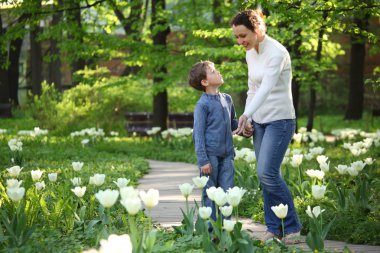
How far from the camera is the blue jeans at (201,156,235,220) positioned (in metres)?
5.64

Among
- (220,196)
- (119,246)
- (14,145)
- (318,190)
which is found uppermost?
(119,246)

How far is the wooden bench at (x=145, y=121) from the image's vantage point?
73.1ft

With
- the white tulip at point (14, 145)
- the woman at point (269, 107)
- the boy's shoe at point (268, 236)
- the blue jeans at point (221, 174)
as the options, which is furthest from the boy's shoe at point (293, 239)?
the white tulip at point (14, 145)

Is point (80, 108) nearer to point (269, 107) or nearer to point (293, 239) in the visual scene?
point (269, 107)

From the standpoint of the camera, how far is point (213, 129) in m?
5.68

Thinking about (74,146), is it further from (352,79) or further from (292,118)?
(352,79)

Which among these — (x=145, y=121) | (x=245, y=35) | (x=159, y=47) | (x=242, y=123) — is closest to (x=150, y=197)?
(x=242, y=123)

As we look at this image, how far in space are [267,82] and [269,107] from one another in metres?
0.22

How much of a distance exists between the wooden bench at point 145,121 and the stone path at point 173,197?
8.46 m

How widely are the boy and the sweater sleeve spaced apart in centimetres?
34

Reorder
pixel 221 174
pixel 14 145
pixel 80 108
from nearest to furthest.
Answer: pixel 221 174 → pixel 14 145 → pixel 80 108

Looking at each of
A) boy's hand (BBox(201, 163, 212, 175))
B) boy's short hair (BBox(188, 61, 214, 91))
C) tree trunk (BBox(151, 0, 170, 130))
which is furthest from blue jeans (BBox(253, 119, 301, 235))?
tree trunk (BBox(151, 0, 170, 130))

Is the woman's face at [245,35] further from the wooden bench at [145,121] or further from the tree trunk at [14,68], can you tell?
the tree trunk at [14,68]

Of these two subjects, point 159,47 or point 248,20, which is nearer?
point 248,20
